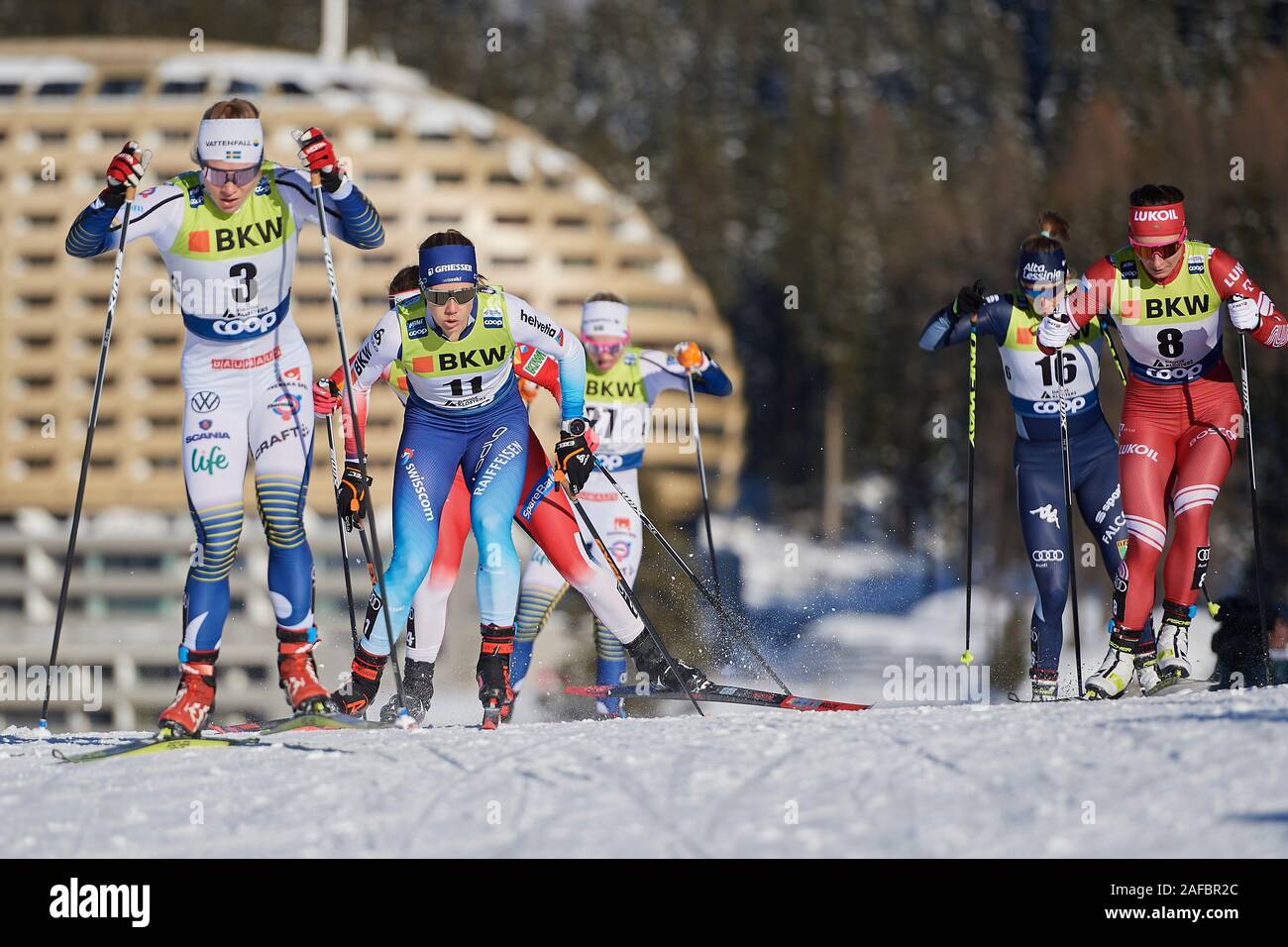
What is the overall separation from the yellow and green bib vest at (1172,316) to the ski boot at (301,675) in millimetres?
4393

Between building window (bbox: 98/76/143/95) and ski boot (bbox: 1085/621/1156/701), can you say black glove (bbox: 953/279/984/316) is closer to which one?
ski boot (bbox: 1085/621/1156/701)

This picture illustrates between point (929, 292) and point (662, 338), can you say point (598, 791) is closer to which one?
point (662, 338)

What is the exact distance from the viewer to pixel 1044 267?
925cm

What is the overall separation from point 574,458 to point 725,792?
2534 mm

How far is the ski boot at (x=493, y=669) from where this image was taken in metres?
7.97

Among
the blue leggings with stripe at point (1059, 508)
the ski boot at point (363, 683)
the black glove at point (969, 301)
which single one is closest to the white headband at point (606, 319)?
the black glove at point (969, 301)

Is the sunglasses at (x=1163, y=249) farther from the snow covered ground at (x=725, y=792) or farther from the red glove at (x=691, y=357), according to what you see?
the red glove at (x=691, y=357)

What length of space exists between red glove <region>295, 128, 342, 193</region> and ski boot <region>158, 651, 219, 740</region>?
2138 mm

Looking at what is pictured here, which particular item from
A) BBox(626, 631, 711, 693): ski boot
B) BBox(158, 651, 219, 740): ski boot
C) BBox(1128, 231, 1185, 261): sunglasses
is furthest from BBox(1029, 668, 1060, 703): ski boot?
BBox(158, 651, 219, 740): ski boot

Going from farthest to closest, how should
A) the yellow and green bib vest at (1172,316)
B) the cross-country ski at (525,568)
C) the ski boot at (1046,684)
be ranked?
the ski boot at (1046,684) < the yellow and green bib vest at (1172,316) < the cross-country ski at (525,568)

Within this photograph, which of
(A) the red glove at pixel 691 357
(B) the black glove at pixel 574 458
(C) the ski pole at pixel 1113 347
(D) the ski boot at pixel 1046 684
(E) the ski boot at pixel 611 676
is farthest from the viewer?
(E) the ski boot at pixel 611 676
